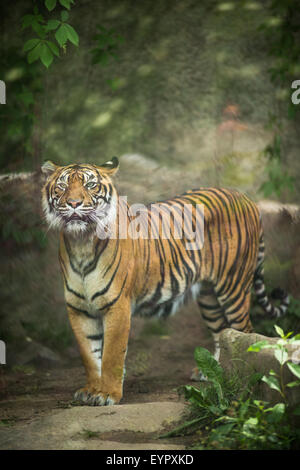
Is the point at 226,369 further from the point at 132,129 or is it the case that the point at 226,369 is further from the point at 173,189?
the point at 132,129

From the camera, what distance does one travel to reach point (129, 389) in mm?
4773

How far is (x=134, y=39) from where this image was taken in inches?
242

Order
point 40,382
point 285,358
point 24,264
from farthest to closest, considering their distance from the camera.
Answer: point 24,264, point 40,382, point 285,358

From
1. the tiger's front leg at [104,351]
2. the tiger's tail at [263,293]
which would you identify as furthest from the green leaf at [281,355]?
the tiger's tail at [263,293]

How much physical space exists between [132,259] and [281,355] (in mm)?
1537

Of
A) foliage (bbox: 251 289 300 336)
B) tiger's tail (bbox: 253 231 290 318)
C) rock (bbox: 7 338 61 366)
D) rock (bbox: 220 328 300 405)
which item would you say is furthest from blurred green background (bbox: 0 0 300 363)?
rock (bbox: 220 328 300 405)

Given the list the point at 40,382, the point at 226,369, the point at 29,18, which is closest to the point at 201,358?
the point at 226,369

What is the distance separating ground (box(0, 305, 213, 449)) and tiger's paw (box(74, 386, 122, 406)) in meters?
0.10

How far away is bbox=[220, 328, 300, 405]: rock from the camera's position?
3.17 metres

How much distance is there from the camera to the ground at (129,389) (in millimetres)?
3275

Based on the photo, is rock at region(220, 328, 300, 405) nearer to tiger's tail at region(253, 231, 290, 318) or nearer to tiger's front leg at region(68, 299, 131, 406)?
tiger's front leg at region(68, 299, 131, 406)

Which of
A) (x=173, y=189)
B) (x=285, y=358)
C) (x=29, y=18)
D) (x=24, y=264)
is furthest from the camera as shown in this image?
(x=173, y=189)

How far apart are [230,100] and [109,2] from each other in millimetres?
1547

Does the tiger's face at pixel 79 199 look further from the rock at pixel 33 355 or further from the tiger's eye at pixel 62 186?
the rock at pixel 33 355
